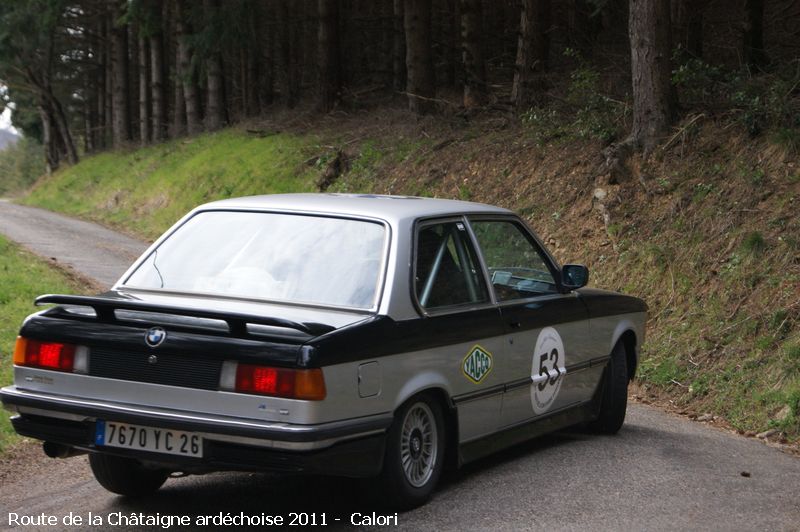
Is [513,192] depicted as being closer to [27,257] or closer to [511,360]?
[27,257]

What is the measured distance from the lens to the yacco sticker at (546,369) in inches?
281

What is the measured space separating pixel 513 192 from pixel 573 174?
1147 mm

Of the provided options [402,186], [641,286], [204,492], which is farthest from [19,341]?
[402,186]

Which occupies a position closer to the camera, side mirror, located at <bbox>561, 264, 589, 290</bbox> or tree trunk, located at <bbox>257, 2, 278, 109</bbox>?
side mirror, located at <bbox>561, 264, 589, 290</bbox>

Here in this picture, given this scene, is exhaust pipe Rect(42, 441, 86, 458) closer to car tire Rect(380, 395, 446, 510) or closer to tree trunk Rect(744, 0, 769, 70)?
car tire Rect(380, 395, 446, 510)

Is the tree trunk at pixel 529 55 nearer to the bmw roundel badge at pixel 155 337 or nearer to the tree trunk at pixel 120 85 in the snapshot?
the bmw roundel badge at pixel 155 337

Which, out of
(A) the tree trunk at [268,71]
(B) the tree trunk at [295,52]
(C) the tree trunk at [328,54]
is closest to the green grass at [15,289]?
(C) the tree trunk at [328,54]

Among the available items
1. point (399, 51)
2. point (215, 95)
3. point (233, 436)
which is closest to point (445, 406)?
point (233, 436)

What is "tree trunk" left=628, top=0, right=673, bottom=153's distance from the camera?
14195 mm

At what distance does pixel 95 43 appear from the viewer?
4691 centimetres

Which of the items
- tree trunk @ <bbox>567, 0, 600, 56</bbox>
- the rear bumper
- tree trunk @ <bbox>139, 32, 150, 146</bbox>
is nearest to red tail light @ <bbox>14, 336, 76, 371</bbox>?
the rear bumper

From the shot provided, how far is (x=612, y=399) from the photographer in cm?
822

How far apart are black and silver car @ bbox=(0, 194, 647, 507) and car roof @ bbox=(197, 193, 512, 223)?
0.06ft

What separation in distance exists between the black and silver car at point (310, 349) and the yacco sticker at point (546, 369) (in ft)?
0.06
